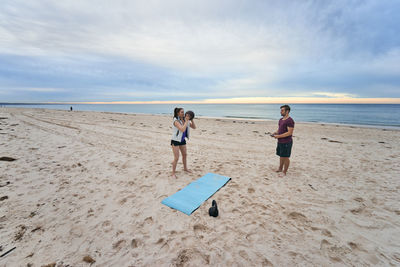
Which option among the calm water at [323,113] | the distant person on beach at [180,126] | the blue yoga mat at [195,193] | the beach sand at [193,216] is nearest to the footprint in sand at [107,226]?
the beach sand at [193,216]

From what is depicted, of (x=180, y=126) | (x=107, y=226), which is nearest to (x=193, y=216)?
(x=107, y=226)

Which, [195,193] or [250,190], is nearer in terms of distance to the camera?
[195,193]

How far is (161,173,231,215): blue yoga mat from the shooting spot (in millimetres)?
3747

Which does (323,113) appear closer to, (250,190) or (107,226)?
(250,190)

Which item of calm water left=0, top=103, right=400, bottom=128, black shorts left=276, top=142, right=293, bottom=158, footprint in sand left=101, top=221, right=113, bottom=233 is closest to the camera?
footprint in sand left=101, top=221, right=113, bottom=233

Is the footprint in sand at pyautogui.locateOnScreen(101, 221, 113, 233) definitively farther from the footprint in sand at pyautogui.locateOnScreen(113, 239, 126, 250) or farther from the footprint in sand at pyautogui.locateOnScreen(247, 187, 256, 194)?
the footprint in sand at pyautogui.locateOnScreen(247, 187, 256, 194)

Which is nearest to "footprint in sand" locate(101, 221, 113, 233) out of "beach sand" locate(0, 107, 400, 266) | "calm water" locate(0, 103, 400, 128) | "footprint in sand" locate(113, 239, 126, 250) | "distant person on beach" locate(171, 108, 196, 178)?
"beach sand" locate(0, 107, 400, 266)

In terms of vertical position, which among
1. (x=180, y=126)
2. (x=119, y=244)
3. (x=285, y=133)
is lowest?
(x=119, y=244)

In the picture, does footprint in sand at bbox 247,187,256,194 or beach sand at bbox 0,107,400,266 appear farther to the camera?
footprint in sand at bbox 247,187,256,194

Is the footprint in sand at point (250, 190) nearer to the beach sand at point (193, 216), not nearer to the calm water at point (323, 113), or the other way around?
the beach sand at point (193, 216)

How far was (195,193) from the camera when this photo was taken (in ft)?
14.2

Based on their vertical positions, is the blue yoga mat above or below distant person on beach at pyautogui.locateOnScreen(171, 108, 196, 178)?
below

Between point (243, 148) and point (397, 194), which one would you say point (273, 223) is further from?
point (243, 148)

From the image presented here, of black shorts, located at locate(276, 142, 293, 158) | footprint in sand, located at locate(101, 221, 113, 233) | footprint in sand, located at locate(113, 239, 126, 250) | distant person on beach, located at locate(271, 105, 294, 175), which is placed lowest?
footprint in sand, located at locate(113, 239, 126, 250)
